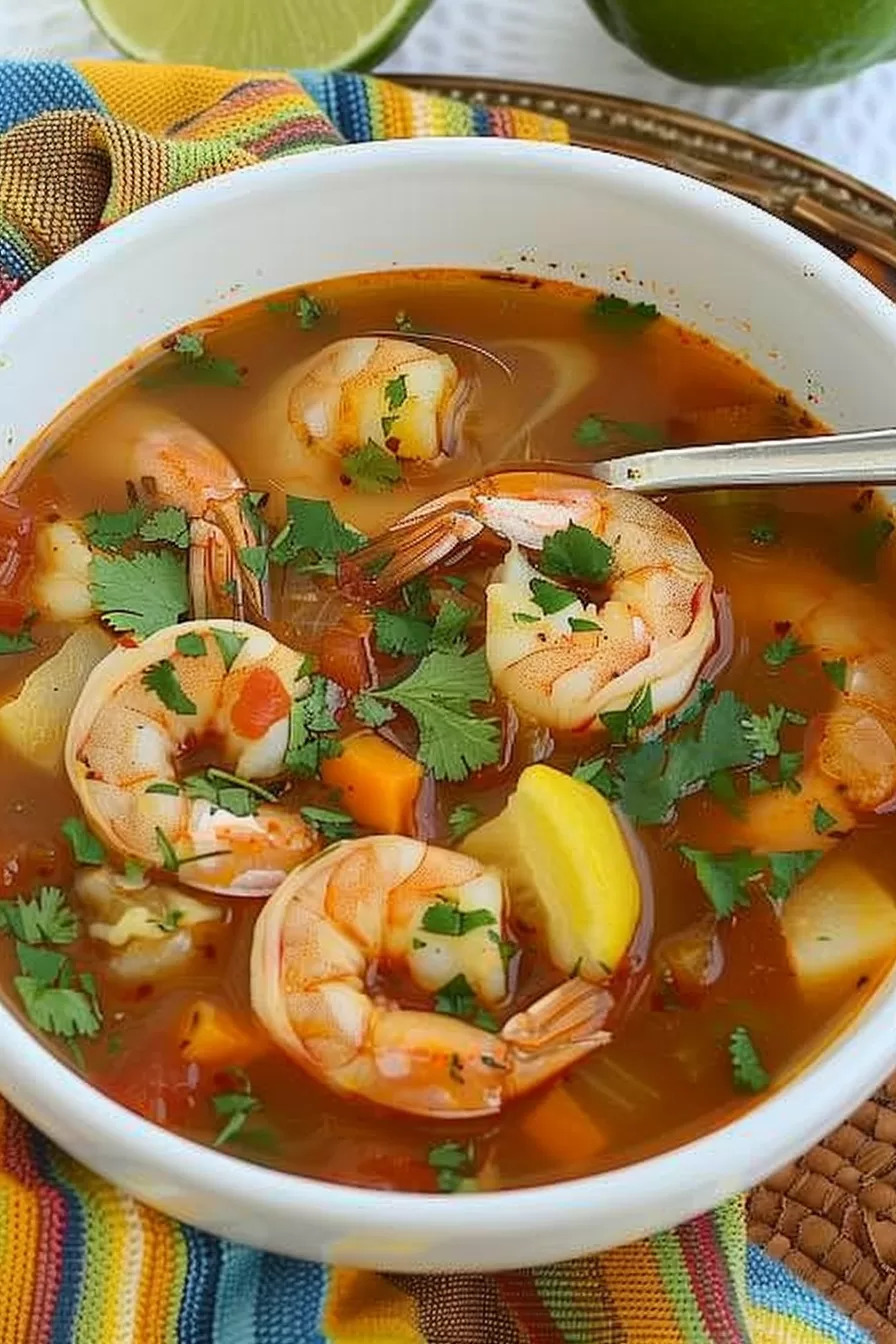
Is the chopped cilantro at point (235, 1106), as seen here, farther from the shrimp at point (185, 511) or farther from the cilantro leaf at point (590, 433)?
the cilantro leaf at point (590, 433)

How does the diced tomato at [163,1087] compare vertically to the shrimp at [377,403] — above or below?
below

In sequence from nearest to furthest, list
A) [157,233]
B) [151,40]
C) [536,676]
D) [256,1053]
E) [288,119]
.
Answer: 1. [256,1053]
2. [536,676]
3. [157,233]
4. [288,119]
5. [151,40]

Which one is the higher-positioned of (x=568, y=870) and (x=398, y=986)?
(x=568, y=870)

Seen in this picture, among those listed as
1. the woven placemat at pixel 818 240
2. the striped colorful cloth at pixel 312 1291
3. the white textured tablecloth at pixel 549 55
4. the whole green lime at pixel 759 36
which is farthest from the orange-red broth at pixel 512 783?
the white textured tablecloth at pixel 549 55

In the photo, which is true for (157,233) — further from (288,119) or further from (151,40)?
(151,40)

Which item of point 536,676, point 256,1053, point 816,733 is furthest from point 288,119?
point 256,1053

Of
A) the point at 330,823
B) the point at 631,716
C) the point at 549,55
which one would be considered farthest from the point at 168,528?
the point at 549,55
